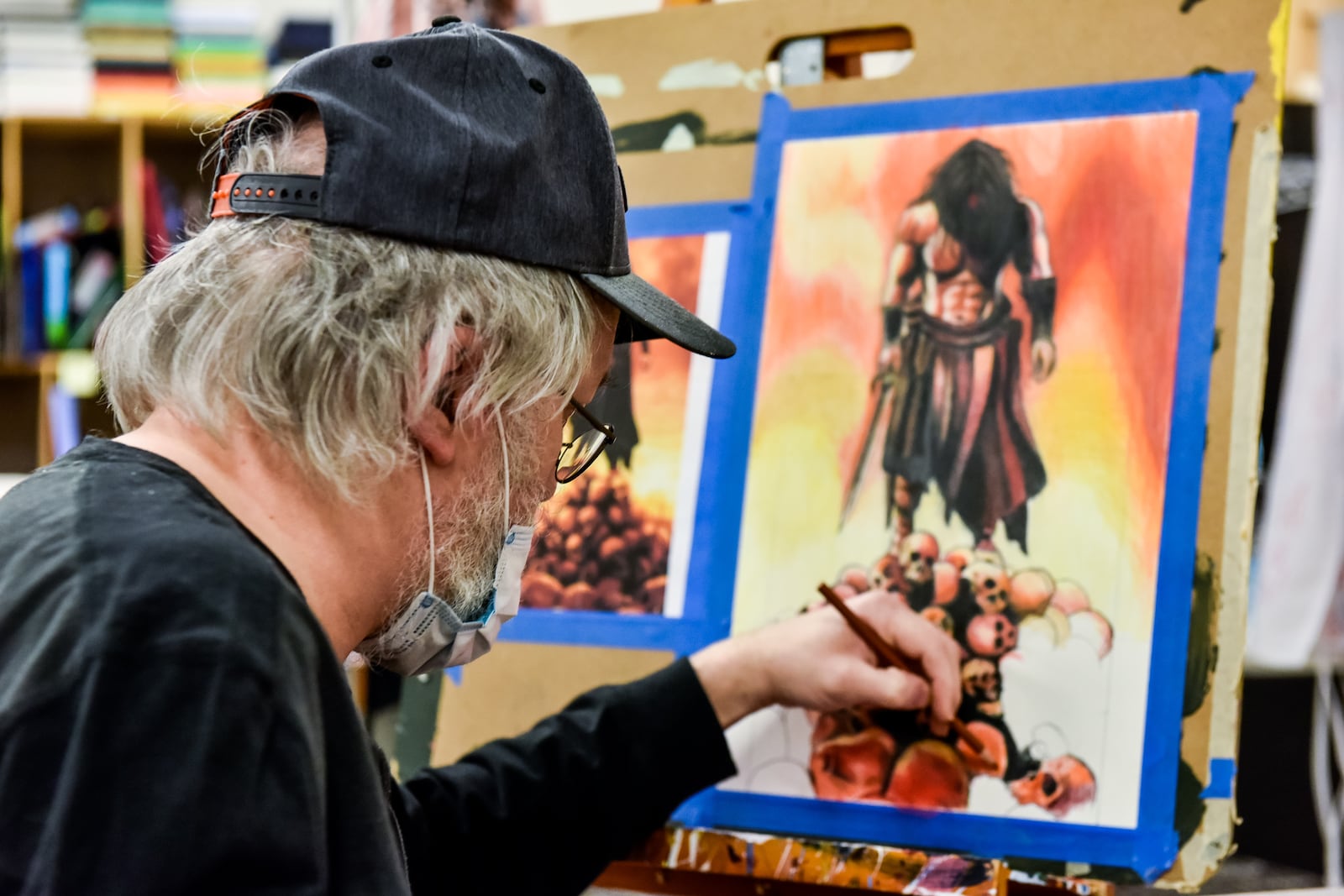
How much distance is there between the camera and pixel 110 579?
674 mm

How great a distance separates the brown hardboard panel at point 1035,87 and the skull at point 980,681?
0.16 meters

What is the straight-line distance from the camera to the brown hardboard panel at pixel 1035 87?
1.09m

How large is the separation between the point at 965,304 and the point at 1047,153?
0.54 ft

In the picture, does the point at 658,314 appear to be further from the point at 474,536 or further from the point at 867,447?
the point at 867,447

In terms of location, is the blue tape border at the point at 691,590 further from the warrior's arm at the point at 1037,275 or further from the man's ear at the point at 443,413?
the man's ear at the point at 443,413

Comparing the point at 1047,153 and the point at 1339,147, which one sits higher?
the point at 1339,147

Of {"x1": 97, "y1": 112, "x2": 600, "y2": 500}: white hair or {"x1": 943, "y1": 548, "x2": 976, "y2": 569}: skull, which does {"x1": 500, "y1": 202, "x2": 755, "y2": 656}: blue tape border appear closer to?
{"x1": 943, "y1": 548, "x2": 976, "y2": 569}: skull

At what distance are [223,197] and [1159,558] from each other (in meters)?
0.84

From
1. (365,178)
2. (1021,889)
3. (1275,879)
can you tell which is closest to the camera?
(365,178)

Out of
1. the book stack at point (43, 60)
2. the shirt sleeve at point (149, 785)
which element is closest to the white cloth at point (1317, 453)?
the shirt sleeve at point (149, 785)

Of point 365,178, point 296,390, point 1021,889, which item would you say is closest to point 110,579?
point 296,390

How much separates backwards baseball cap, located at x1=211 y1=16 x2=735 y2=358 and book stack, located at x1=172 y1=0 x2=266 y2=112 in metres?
2.67

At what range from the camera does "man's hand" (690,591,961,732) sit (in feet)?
3.78

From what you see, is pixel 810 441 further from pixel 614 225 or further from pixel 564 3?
pixel 564 3
